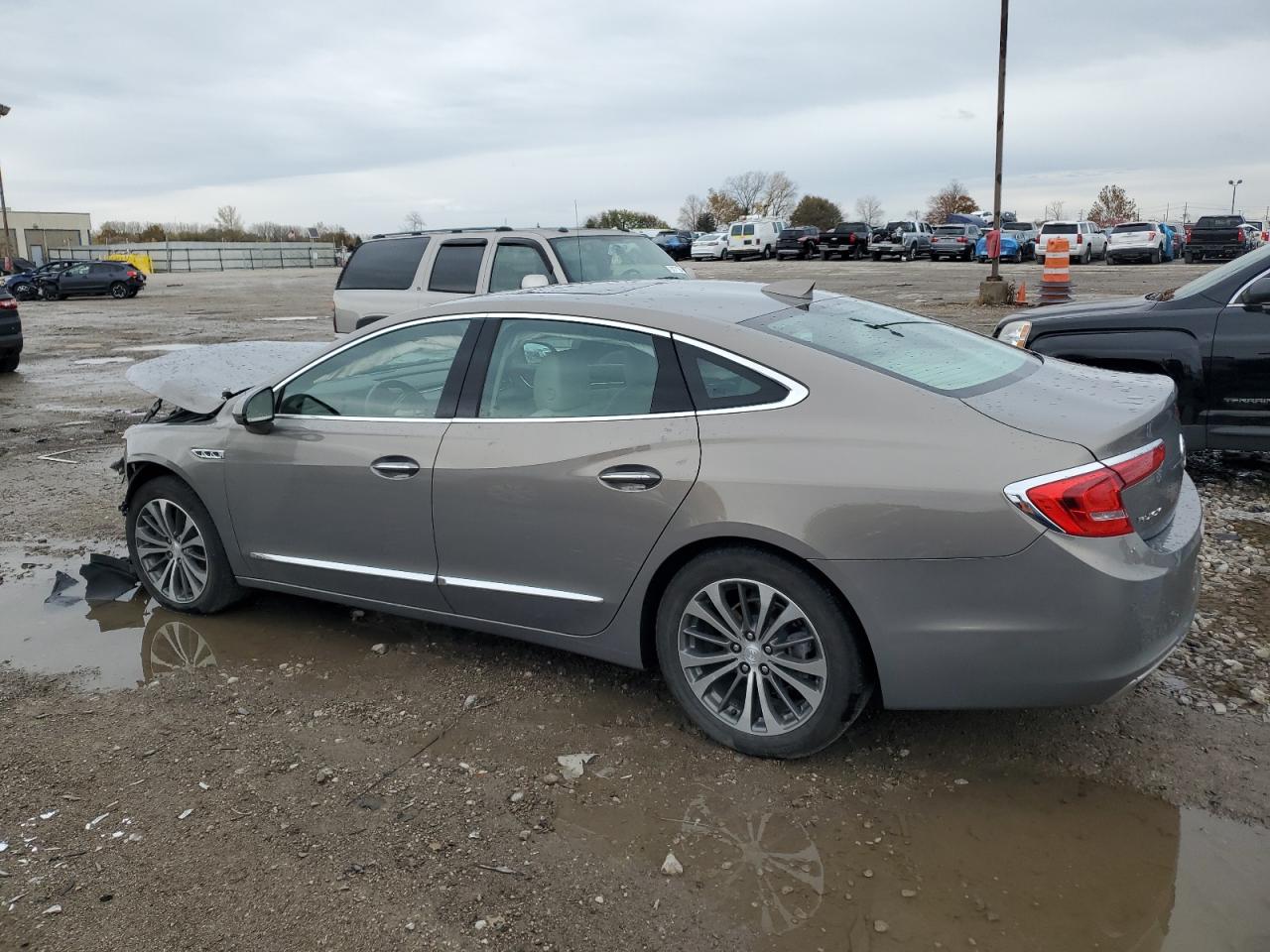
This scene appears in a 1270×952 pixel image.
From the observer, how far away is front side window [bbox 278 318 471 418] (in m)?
4.39

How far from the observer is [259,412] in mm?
4695

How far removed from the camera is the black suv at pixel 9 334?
15.6 metres

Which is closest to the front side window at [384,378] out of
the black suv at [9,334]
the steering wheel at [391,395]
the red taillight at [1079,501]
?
the steering wheel at [391,395]

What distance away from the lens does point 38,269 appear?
3903cm

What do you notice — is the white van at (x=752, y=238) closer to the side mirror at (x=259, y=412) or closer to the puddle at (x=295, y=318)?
the puddle at (x=295, y=318)

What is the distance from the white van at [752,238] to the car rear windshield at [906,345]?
Answer: 48967mm

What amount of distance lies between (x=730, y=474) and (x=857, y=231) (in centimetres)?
4792

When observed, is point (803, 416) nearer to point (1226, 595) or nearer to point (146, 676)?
point (1226, 595)

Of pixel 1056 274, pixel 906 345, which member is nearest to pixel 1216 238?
pixel 1056 274

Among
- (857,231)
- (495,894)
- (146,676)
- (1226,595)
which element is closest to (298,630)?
(146,676)

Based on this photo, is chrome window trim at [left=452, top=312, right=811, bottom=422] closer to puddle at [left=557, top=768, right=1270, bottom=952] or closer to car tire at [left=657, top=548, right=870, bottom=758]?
car tire at [left=657, top=548, right=870, bottom=758]

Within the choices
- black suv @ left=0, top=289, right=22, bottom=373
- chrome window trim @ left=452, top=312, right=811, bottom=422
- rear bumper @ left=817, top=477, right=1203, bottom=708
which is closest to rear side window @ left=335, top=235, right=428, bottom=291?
chrome window trim @ left=452, top=312, right=811, bottom=422

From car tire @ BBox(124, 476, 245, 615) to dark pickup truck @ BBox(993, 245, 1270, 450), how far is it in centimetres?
538

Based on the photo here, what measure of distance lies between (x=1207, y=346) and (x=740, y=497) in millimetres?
4552
